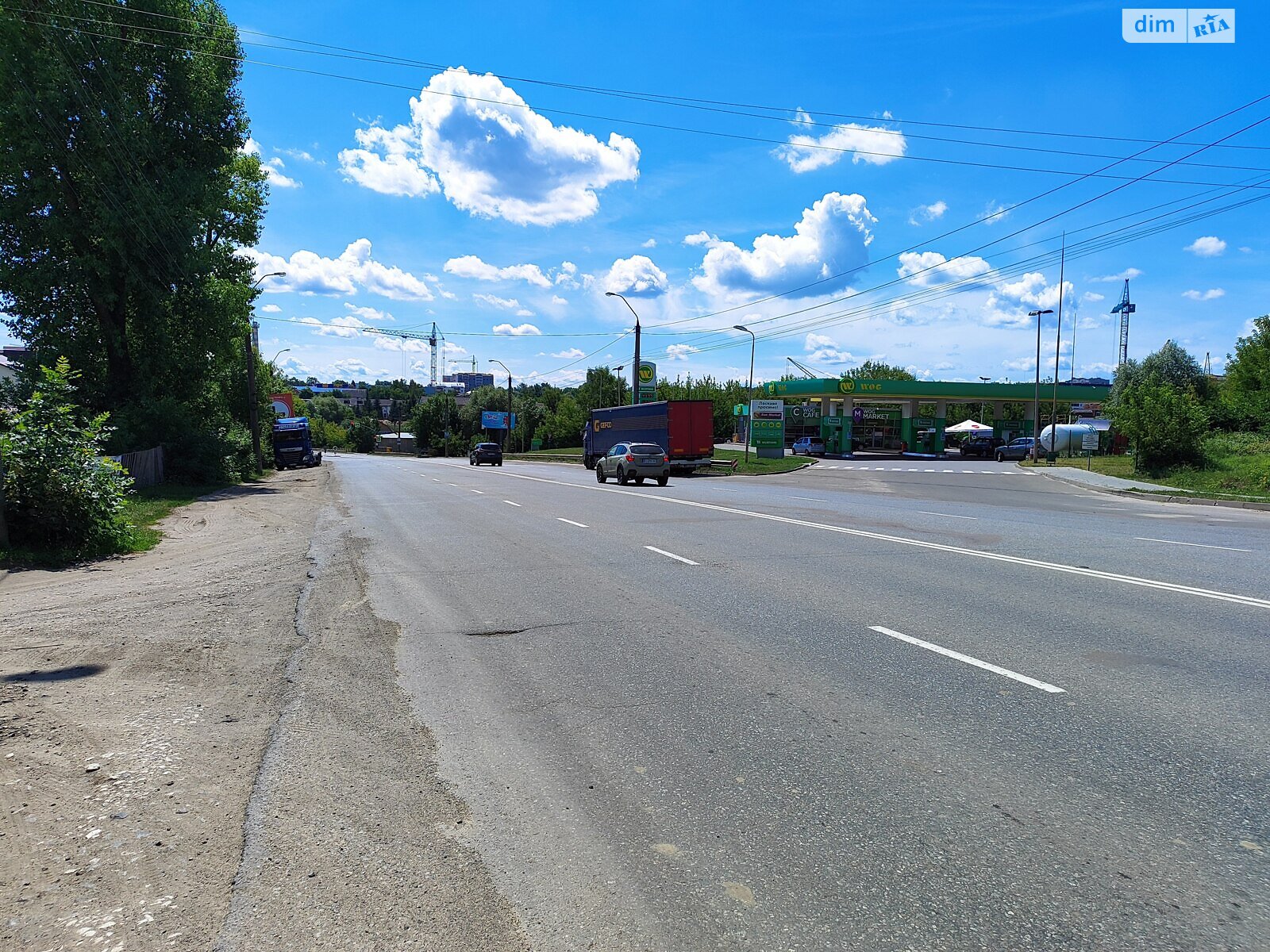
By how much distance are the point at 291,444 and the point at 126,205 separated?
3521cm

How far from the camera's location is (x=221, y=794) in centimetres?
402

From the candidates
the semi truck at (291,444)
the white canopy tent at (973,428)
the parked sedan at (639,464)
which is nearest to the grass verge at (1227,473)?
the parked sedan at (639,464)

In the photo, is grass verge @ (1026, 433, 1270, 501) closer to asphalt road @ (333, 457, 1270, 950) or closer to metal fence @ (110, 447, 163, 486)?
asphalt road @ (333, 457, 1270, 950)

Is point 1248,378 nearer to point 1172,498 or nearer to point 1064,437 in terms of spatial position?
point 1064,437

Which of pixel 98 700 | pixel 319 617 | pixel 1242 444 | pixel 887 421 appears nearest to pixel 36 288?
pixel 319 617

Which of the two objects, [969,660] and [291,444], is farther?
[291,444]

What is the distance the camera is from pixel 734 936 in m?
2.87

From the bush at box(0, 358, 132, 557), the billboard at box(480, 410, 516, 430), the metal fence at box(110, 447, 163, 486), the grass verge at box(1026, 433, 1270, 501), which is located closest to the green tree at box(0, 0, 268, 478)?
the metal fence at box(110, 447, 163, 486)

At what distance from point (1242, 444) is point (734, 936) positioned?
37.9m

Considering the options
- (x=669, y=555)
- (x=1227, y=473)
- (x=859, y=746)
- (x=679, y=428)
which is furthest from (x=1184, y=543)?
(x=679, y=428)

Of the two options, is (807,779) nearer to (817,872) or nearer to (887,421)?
(817,872)

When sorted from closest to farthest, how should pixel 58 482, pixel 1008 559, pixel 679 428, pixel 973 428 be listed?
pixel 1008 559 → pixel 58 482 → pixel 679 428 → pixel 973 428

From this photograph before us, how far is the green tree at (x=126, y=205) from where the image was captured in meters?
26.5

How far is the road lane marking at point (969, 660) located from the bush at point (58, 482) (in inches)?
456
